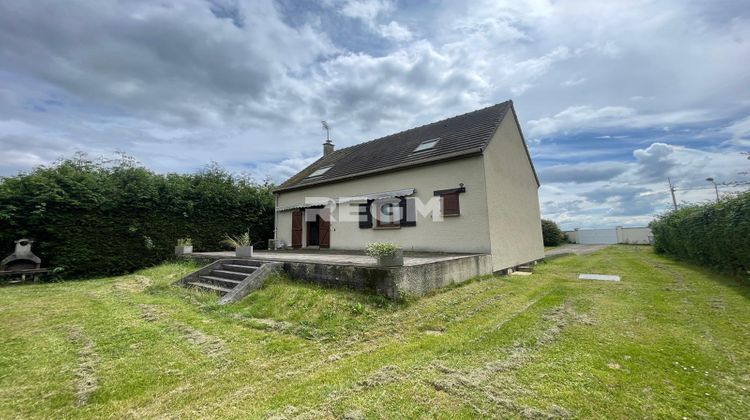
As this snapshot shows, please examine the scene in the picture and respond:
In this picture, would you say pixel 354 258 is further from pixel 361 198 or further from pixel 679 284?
pixel 679 284

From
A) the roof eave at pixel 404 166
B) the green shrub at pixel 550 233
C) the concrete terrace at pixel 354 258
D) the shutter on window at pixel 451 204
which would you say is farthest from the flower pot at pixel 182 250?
the green shrub at pixel 550 233

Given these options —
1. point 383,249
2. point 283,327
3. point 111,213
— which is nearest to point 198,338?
point 283,327

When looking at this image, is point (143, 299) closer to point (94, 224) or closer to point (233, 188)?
point (94, 224)

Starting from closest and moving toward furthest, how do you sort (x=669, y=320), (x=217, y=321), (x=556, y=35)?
(x=669, y=320)
(x=217, y=321)
(x=556, y=35)

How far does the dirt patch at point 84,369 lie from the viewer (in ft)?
10.2

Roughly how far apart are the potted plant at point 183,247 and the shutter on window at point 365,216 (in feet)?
26.3

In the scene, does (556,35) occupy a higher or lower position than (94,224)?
higher

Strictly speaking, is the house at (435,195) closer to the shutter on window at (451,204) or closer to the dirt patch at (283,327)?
the shutter on window at (451,204)

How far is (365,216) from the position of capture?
42.4ft

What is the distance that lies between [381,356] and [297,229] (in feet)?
42.2

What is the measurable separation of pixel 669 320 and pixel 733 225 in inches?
246

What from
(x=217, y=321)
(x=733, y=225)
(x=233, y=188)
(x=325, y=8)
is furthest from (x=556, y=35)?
(x=233, y=188)

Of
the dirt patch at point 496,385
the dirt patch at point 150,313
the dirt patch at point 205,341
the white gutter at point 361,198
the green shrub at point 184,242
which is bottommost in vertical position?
the dirt patch at point 496,385

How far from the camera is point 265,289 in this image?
291 inches
